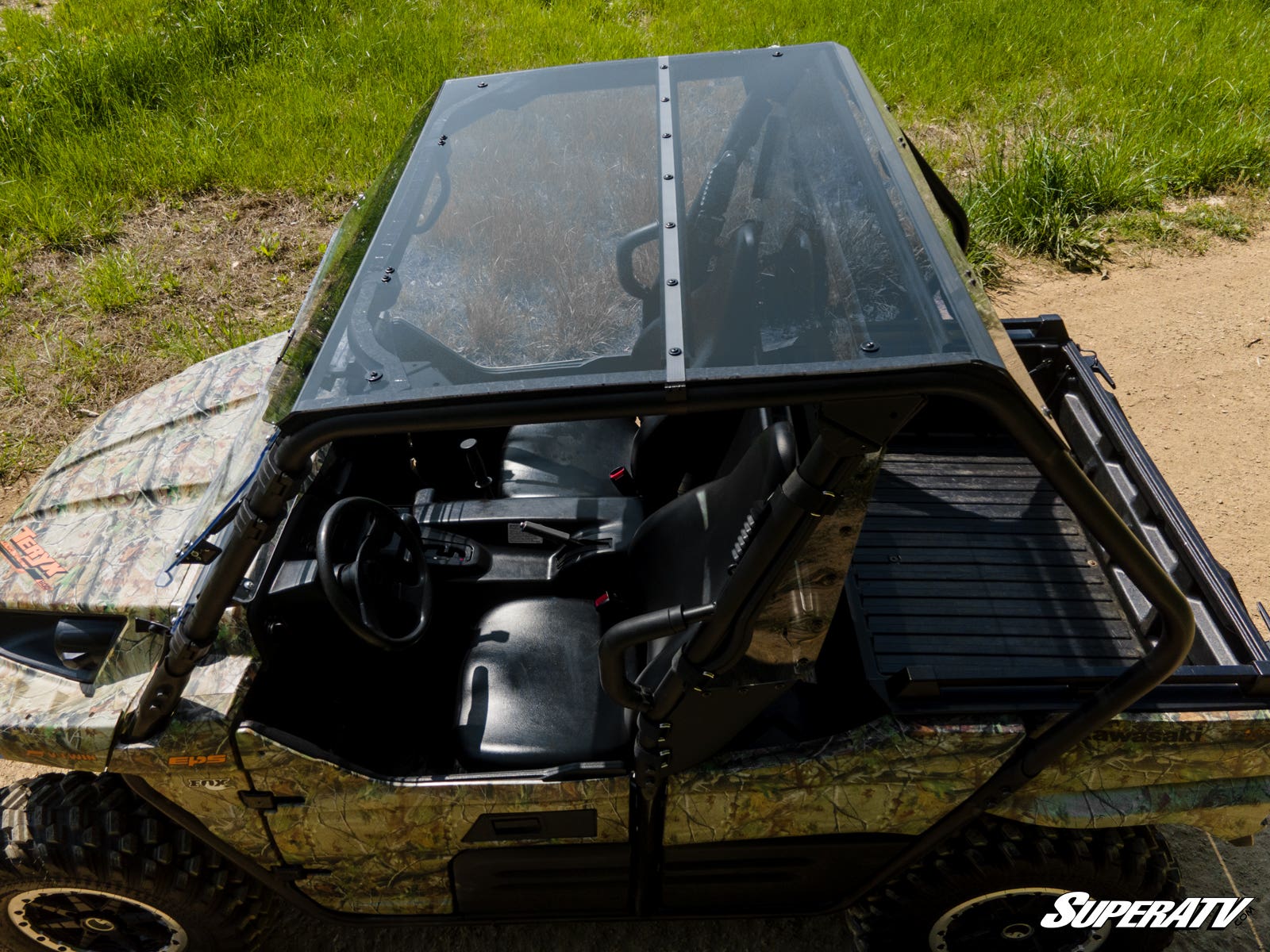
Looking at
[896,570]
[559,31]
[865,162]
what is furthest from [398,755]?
[559,31]

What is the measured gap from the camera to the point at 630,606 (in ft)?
8.21

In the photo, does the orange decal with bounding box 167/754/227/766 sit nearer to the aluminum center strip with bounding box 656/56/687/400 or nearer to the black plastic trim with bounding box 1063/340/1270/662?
the aluminum center strip with bounding box 656/56/687/400

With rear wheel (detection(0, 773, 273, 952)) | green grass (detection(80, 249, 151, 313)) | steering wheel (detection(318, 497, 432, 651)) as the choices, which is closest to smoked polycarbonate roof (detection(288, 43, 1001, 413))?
steering wheel (detection(318, 497, 432, 651))

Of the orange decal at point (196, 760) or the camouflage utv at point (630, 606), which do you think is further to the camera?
the orange decal at point (196, 760)

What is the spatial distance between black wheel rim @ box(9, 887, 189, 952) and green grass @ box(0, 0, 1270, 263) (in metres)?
4.08

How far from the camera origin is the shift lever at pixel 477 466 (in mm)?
2957

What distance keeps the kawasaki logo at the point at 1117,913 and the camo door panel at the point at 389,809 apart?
44.6 inches

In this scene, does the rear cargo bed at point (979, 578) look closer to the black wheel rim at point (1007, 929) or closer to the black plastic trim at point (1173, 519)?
the black plastic trim at point (1173, 519)

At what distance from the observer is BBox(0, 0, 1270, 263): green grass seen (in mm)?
5770

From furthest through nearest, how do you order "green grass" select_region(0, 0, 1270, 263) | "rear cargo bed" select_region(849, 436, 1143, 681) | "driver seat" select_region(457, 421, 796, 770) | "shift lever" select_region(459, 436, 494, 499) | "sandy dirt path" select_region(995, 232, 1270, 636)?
"green grass" select_region(0, 0, 1270, 263)
"sandy dirt path" select_region(995, 232, 1270, 636)
"shift lever" select_region(459, 436, 494, 499)
"rear cargo bed" select_region(849, 436, 1143, 681)
"driver seat" select_region(457, 421, 796, 770)

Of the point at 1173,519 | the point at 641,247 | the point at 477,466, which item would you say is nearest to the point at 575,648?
the point at 477,466

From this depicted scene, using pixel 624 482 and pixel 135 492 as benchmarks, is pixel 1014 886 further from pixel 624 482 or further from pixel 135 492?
pixel 135 492

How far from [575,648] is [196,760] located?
945 mm

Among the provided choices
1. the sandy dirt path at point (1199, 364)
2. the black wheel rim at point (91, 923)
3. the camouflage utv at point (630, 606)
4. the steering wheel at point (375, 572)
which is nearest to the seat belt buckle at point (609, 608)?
A: the camouflage utv at point (630, 606)
